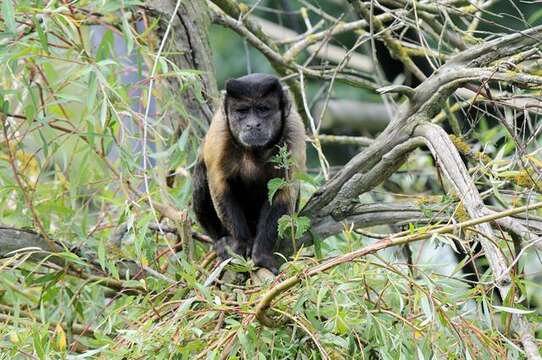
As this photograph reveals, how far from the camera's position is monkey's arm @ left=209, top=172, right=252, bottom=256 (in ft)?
17.7

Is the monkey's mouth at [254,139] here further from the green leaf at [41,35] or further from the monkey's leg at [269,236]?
the green leaf at [41,35]

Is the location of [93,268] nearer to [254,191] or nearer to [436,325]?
[254,191]

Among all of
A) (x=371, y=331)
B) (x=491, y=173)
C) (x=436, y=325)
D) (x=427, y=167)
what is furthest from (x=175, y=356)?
(x=427, y=167)

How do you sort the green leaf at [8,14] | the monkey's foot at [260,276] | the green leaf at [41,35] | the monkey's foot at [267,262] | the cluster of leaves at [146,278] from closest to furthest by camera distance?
1. the cluster of leaves at [146,278]
2. the green leaf at [8,14]
3. the green leaf at [41,35]
4. the monkey's foot at [260,276]
5. the monkey's foot at [267,262]

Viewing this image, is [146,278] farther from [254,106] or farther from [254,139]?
[254,106]

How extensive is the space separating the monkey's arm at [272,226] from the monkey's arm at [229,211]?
223mm

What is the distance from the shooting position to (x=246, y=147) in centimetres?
539

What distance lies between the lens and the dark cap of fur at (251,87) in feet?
17.5

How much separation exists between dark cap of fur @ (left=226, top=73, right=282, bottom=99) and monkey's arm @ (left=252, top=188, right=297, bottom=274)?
626 mm

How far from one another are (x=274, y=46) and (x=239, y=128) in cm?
114

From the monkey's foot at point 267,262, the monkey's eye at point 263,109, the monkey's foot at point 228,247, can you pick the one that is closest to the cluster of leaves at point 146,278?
the monkey's foot at point 228,247

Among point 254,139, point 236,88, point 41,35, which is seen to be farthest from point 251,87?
point 41,35

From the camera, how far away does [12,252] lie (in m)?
4.27

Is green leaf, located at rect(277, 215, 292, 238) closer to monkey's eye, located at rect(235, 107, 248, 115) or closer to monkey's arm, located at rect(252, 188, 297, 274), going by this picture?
monkey's arm, located at rect(252, 188, 297, 274)
